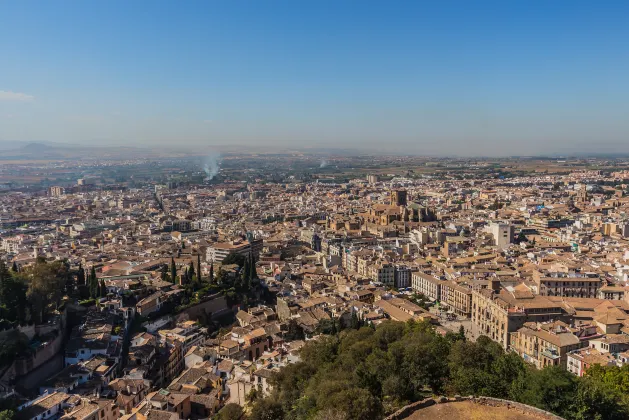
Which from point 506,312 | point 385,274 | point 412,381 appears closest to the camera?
point 412,381

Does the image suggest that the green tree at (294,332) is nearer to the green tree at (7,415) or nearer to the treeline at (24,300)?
the treeline at (24,300)

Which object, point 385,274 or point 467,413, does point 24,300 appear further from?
point 385,274

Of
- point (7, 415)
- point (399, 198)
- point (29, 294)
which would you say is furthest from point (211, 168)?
point (7, 415)

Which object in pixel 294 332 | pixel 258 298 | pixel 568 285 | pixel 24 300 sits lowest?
pixel 258 298

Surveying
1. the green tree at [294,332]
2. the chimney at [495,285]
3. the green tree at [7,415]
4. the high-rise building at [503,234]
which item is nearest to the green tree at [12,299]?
the green tree at [7,415]

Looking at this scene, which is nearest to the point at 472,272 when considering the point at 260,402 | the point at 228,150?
the point at 260,402

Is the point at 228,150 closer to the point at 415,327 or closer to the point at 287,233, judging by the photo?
the point at 287,233

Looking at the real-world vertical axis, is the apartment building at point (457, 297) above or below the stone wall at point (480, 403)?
below

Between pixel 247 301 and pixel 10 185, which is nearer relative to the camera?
pixel 247 301
